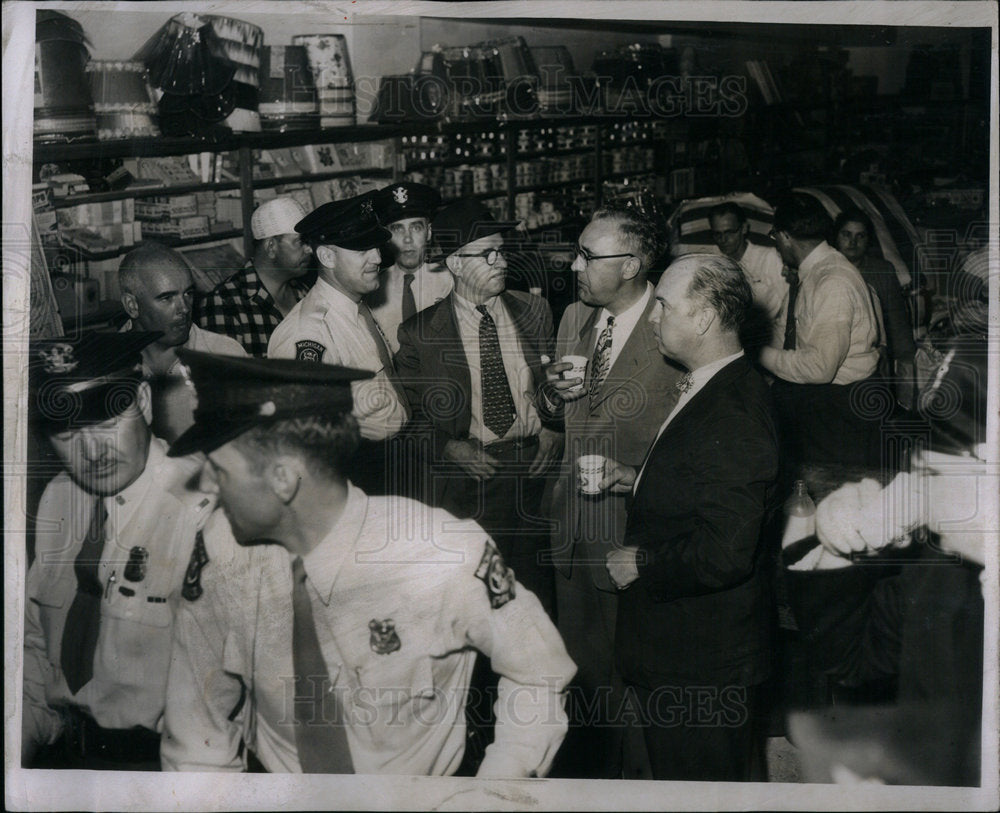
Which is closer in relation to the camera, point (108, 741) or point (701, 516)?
point (701, 516)

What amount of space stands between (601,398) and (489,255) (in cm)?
54

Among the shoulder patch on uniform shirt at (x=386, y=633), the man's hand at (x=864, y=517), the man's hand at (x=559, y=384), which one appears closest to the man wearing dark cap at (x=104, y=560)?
the shoulder patch on uniform shirt at (x=386, y=633)

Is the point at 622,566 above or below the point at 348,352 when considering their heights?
below

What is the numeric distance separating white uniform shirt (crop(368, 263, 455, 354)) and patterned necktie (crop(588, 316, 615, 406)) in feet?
1.53

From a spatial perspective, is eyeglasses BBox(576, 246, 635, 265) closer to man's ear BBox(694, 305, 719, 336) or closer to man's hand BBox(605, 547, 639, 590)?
man's ear BBox(694, 305, 719, 336)

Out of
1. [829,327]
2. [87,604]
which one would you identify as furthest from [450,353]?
[87,604]

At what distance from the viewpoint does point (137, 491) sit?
126 inches

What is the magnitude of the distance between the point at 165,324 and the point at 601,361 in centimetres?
129

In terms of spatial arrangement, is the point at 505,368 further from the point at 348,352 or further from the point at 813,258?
the point at 813,258

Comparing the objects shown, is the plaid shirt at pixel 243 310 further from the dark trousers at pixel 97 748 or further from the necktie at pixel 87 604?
the dark trousers at pixel 97 748

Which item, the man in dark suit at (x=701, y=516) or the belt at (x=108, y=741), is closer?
the man in dark suit at (x=701, y=516)

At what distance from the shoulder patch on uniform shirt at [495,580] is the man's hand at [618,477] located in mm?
381

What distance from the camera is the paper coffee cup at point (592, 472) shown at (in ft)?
10.4

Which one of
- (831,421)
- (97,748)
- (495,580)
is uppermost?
(831,421)
